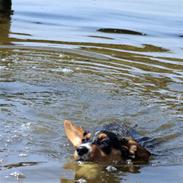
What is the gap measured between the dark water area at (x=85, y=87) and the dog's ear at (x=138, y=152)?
10 centimetres

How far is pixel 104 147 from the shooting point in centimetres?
713

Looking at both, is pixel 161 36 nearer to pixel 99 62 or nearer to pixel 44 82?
pixel 99 62

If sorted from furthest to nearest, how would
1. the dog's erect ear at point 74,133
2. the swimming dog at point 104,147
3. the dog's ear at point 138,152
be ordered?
the dog's erect ear at point 74,133 < the dog's ear at point 138,152 < the swimming dog at point 104,147

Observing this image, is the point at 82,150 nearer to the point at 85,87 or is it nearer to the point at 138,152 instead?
the point at 138,152

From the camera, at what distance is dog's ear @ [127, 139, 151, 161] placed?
7180 mm

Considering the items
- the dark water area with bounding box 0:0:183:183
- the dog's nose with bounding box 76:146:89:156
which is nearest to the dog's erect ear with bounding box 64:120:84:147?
the dark water area with bounding box 0:0:183:183

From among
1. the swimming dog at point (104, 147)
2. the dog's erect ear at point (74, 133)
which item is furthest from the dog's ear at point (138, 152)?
the dog's erect ear at point (74, 133)

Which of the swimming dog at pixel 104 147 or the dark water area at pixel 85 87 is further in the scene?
the swimming dog at pixel 104 147

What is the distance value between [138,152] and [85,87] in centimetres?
331

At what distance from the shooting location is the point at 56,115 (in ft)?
29.2

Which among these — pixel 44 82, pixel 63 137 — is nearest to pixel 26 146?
pixel 63 137

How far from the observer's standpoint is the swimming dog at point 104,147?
6867 mm

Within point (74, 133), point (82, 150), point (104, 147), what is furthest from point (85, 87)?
point (82, 150)

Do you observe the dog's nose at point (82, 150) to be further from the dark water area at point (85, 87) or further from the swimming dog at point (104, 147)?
the dark water area at point (85, 87)
